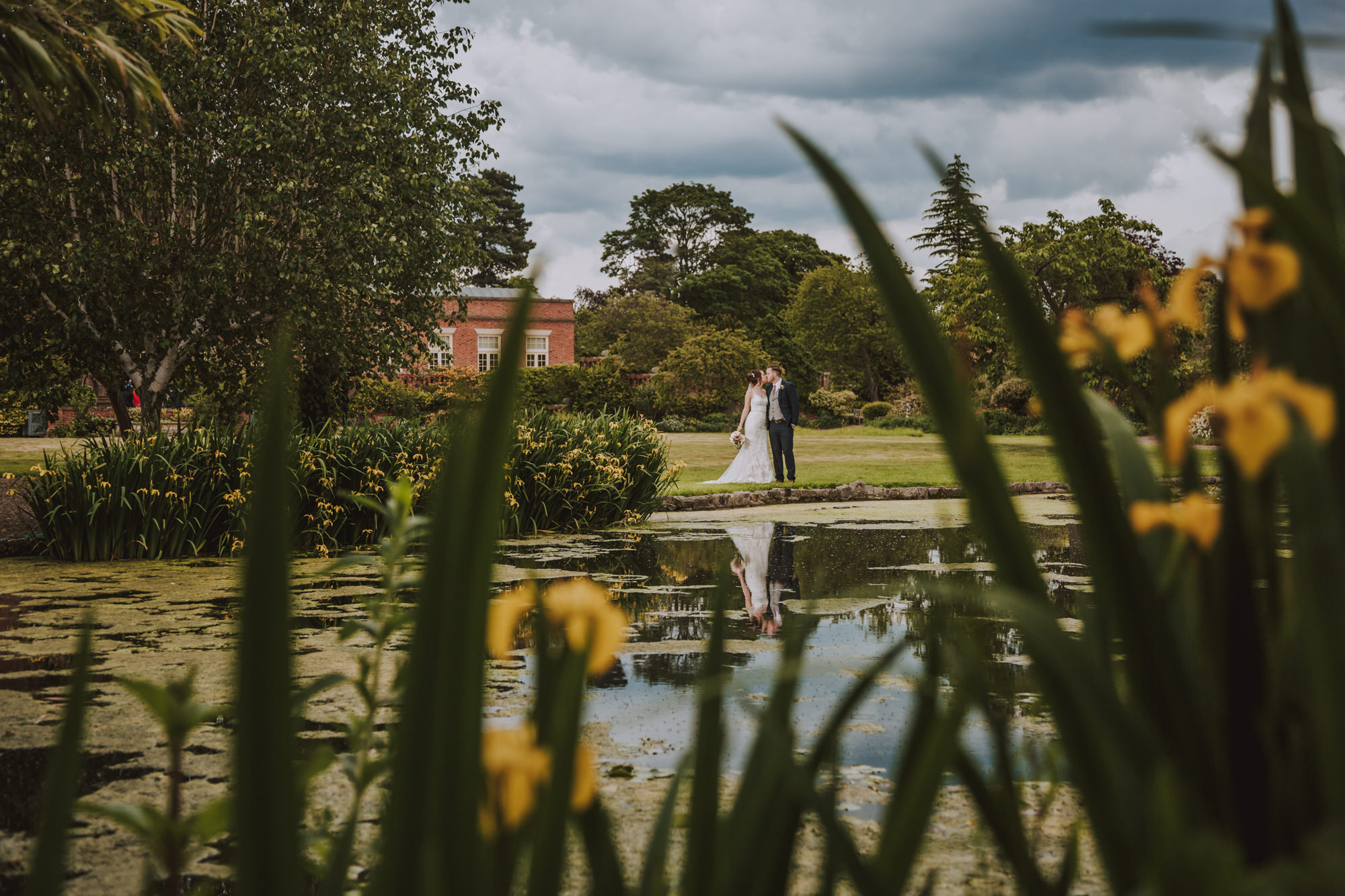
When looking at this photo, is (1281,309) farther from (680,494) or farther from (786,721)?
(680,494)

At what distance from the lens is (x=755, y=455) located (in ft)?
42.8

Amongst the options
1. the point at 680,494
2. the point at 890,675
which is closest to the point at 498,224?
the point at 680,494

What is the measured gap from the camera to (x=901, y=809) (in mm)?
675

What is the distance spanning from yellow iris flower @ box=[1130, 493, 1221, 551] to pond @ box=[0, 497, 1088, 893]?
13 cm

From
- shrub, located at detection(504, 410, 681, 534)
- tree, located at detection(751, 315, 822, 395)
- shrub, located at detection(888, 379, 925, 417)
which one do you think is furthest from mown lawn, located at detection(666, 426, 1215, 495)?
tree, located at detection(751, 315, 822, 395)

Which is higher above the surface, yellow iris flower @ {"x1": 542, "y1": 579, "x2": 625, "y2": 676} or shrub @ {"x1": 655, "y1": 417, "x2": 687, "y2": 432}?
shrub @ {"x1": 655, "y1": 417, "x2": 687, "y2": 432}

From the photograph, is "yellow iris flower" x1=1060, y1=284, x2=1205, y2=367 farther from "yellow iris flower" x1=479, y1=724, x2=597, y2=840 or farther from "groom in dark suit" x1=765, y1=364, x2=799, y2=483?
"groom in dark suit" x1=765, y1=364, x2=799, y2=483

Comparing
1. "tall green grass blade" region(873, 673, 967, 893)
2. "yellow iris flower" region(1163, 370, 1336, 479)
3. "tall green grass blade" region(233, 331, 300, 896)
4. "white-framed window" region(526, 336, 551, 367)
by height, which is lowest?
"tall green grass blade" region(873, 673, 967, 893)

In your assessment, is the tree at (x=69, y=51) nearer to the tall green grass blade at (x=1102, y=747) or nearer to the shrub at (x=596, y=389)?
the tall green grass blade at (x=1102, y=747)

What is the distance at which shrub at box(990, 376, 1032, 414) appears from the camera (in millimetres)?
26344

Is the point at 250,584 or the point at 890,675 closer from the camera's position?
the point at 250,584

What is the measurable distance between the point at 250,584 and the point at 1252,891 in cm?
48

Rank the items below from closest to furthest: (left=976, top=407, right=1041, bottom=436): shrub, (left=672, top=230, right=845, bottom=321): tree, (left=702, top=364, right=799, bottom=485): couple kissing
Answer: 1. (left=702, top=364, right=799, bottom=485): couple kissing
2. (left=976, top=407, right=1041, bottom=436): shrub
3. (left=672, top=230, right=845, bottom=321): tree

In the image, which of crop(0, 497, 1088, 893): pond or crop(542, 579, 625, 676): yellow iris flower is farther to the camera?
crop(0, 497, 1088, 893): pond
